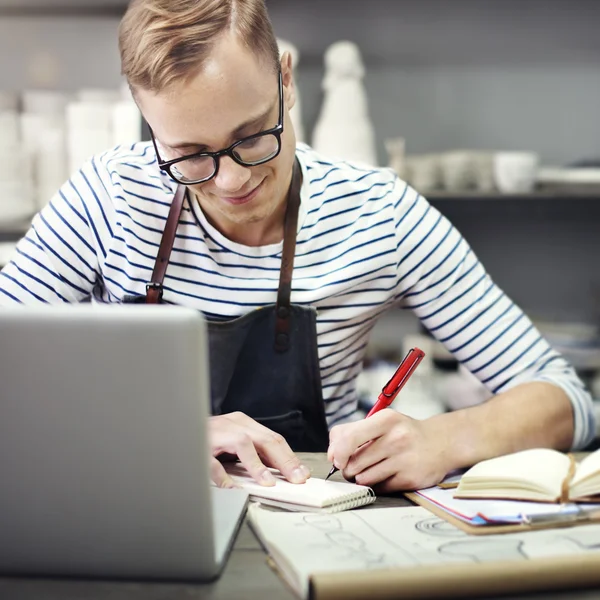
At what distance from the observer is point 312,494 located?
3.01 feet

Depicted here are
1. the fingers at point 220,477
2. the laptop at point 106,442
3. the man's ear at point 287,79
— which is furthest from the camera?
the man's ear at point 287,79

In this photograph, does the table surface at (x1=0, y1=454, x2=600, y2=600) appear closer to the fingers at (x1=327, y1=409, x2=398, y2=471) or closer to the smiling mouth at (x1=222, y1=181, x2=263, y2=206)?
the fingers at (x1=327, y1=409, x2=398, y2=471)

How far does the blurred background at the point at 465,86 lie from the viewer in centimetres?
240

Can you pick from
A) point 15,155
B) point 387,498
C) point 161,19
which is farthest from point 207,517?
point 15,155

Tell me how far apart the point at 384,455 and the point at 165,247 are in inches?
21.3

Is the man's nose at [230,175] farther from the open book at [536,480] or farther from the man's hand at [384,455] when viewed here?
the open book at [536,480]

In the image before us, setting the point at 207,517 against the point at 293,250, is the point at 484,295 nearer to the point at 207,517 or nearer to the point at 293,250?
the point at 293,250

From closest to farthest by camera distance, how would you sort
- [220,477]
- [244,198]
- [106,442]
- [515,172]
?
[106,442], [220,477], [244,198], [515,172]

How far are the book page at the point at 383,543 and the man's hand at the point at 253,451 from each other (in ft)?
0.31

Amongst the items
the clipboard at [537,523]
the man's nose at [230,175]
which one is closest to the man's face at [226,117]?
the man's nose at [230,175]

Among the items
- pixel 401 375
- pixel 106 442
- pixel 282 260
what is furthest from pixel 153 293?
pixel 106 442

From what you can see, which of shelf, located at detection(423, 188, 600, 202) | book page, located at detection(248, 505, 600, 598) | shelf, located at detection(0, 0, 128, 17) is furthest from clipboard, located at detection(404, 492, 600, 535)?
shelf, located at detection(0, 0, 128, 17)

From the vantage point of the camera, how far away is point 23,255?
1.36 meters

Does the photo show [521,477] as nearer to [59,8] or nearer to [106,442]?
[106,442]
